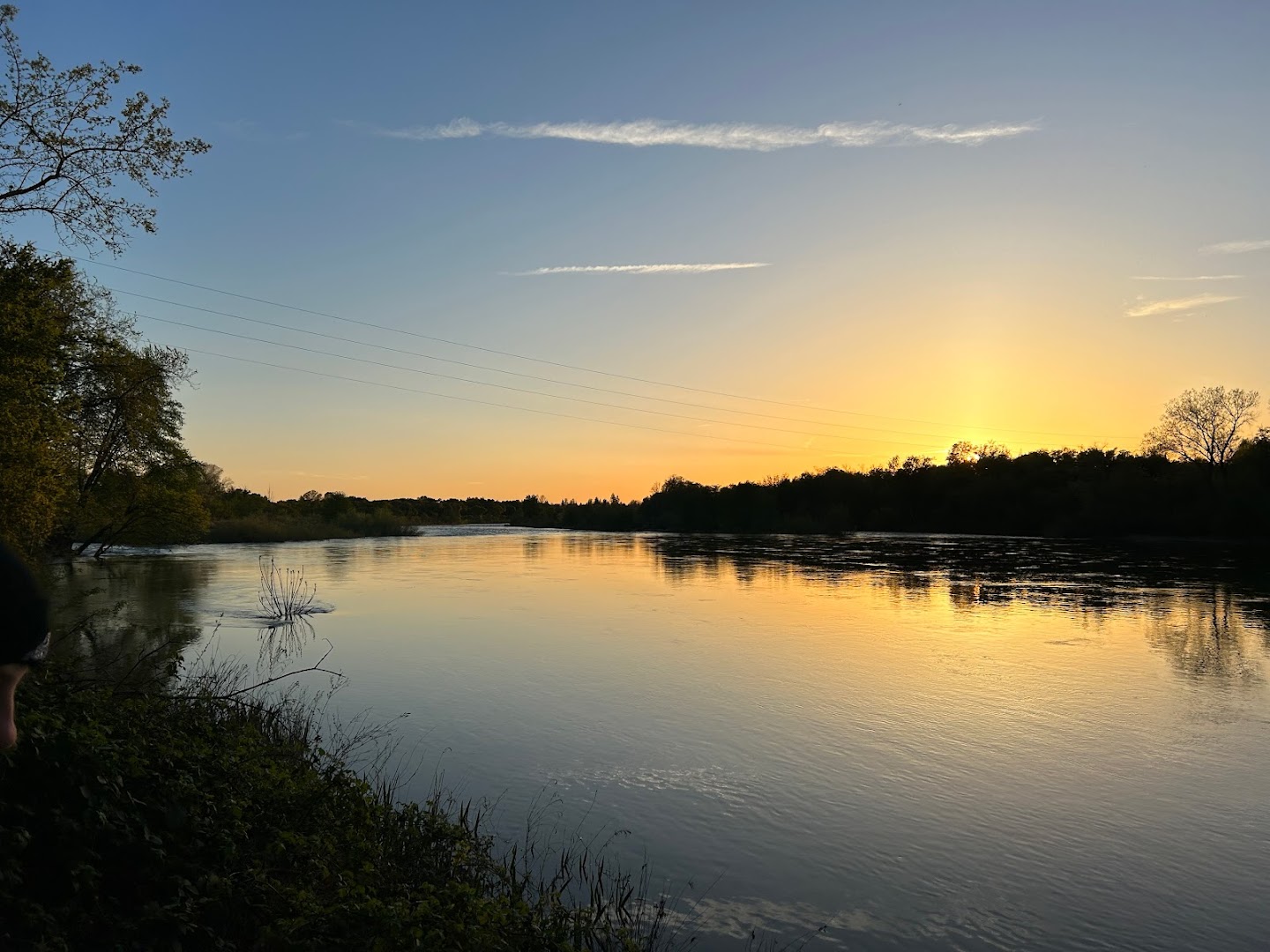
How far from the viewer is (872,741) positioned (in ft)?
35.9

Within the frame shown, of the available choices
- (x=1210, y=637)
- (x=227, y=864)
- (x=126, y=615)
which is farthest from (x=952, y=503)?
(x=227, y=864)

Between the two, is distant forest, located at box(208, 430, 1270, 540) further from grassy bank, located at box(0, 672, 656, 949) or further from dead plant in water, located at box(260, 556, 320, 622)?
grassy bank, located at box(0, 672, 656, 949)

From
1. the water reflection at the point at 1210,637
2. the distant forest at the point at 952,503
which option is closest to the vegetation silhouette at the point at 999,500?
the distant forest at the point at 952,503

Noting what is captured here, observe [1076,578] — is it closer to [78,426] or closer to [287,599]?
[287,599]

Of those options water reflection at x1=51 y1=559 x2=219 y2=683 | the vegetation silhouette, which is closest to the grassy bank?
water reflection at x1=51 y1=559 x2=219 y2=683

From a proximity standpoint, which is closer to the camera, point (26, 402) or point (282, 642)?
point (26, 402)

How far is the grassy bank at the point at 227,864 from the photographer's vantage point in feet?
14.0

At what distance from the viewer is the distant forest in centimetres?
6100

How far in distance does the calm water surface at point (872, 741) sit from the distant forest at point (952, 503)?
37.2 m

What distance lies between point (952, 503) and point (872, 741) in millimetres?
82843

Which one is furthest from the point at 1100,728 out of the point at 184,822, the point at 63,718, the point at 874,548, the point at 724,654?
the point at 874,548

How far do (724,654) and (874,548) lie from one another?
4525cm

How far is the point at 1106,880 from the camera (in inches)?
272

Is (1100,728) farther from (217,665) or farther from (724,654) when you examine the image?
(217,665)
